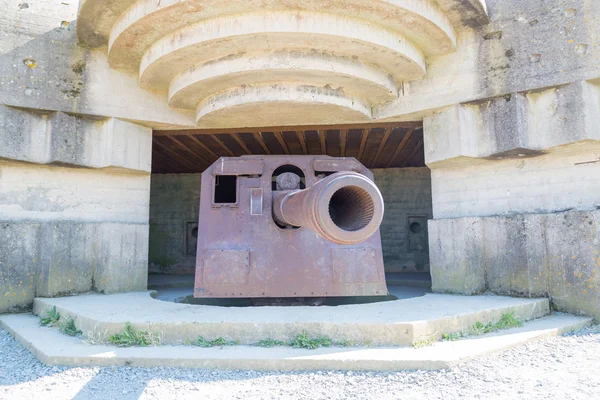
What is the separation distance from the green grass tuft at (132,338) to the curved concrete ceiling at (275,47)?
2.74m

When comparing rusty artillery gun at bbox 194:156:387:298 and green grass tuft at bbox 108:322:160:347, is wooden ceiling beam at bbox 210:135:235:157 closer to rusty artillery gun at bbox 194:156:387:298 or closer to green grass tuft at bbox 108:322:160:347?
rusty artillery gun at bbox 194:156:387:298

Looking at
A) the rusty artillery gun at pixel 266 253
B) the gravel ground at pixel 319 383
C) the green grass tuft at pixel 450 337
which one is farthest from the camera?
the rusty artillery gun at pixel 266 253

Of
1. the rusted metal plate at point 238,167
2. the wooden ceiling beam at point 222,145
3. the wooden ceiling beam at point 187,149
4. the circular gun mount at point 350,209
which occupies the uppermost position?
the wooden ceiling beam at point 222,145

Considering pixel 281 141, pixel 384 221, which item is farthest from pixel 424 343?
pixel 384 221

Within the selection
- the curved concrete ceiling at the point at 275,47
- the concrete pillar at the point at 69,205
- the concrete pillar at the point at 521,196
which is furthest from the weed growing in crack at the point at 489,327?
the concrete pillar at the point at 69,205

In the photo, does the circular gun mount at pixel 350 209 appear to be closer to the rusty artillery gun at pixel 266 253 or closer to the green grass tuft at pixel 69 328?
the rusty artillery gun at pixel 266 253

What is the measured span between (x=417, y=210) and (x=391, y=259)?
124 centimetres

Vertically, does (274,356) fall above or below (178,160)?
below

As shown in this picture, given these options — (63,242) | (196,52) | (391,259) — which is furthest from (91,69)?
(391,259)

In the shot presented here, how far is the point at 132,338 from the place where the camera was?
3090mm

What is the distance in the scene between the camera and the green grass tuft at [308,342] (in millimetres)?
3008

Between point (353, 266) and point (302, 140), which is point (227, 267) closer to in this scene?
point (353, 266)

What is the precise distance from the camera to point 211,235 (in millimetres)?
4703

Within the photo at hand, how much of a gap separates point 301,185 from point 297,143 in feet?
2.51
